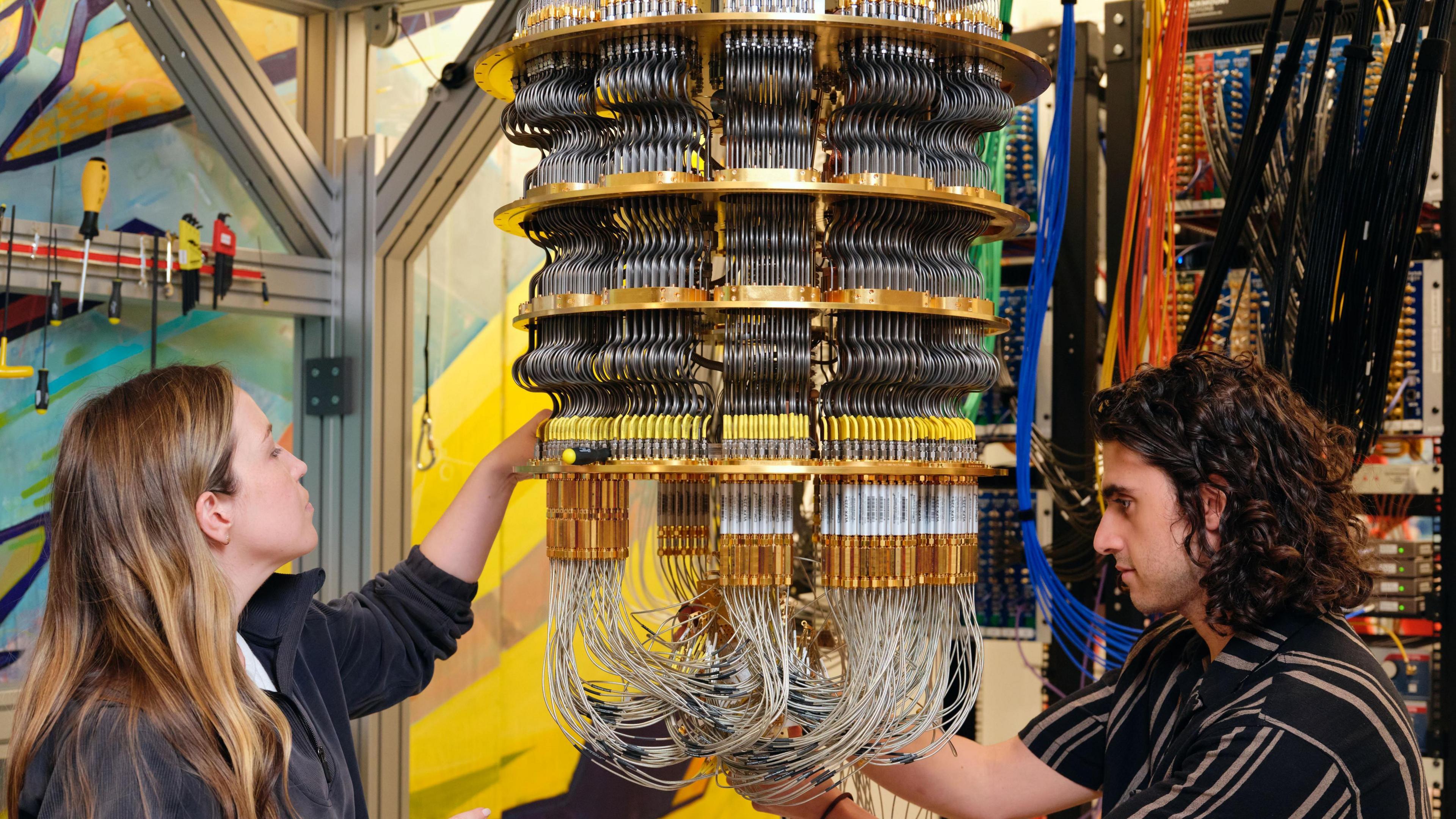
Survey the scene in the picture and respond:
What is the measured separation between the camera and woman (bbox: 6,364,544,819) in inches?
55.0

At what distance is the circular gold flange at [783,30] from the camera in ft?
4.89

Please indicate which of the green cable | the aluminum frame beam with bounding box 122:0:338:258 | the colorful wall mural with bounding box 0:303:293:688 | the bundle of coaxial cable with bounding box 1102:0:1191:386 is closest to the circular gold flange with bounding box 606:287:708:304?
the bundle of coaxial cable with bounding box 1102:0:1191:386

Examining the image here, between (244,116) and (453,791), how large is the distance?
2.08 meters

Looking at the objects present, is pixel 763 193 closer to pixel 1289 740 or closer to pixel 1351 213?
pixel 1289 740

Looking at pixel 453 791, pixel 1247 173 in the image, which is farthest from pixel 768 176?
pixel 453 791

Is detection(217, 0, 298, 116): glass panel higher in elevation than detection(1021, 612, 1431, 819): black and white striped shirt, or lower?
higher

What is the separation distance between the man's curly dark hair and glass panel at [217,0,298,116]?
2.47 meters

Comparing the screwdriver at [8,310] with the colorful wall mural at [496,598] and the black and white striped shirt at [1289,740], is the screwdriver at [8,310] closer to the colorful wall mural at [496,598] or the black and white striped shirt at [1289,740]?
the colorful wall mural at [496,598]

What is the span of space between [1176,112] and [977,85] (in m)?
1.09

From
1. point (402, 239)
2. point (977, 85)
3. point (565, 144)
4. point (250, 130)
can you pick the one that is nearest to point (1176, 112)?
point (977, 85)

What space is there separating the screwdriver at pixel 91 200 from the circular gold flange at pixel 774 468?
1757 mm

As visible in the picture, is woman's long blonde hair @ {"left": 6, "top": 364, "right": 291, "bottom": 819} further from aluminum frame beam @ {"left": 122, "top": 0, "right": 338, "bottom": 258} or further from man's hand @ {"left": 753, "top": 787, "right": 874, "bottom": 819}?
aluminum frame beam @ {"left": 122, "top": 0, "right": 338, "bottom": 258}

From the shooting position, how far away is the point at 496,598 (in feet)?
13.3

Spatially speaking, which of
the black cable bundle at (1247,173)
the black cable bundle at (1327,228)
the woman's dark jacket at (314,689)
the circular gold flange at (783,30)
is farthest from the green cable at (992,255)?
the woman's dark jacket at (314,689)
